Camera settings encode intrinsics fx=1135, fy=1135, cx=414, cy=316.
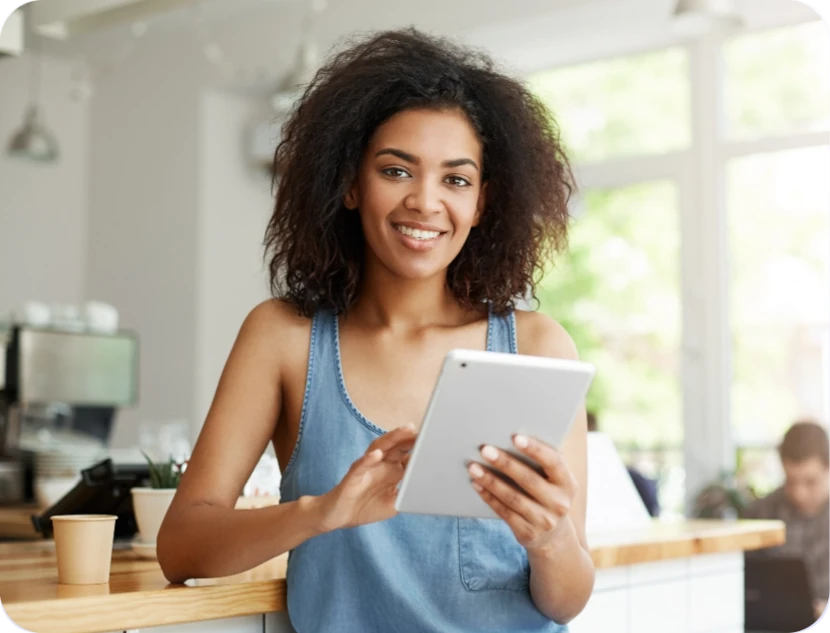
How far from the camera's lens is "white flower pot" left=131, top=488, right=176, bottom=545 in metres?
1.78

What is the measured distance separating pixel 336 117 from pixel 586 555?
0.69m

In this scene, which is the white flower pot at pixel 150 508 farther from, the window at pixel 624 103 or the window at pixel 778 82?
the window at pixel 778 82

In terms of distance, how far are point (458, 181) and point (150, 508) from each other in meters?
0.74

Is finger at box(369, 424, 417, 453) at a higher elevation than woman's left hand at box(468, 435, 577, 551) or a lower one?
higher

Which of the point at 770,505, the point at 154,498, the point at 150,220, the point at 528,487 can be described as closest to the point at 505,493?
the point at 528,487

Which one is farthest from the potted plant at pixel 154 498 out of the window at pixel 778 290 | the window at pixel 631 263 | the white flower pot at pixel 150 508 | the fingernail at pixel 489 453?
the window at pixel 778 290

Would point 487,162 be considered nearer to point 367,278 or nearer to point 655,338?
point 367,278

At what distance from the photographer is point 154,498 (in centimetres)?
180

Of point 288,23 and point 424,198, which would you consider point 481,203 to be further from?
point 288,23

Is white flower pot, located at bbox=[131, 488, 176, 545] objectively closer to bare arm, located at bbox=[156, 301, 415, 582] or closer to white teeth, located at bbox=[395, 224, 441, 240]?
bare arm, located at bbox=[156, 301, 415, 582]

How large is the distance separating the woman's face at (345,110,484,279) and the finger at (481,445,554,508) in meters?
0.39

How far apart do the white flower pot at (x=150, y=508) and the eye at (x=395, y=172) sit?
0.62 m

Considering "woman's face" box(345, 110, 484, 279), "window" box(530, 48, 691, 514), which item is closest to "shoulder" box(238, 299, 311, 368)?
"woman's face" box(345, 110, 484, 279)

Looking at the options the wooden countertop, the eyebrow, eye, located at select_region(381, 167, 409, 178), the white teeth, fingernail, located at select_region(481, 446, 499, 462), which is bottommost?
the wooden countertop
